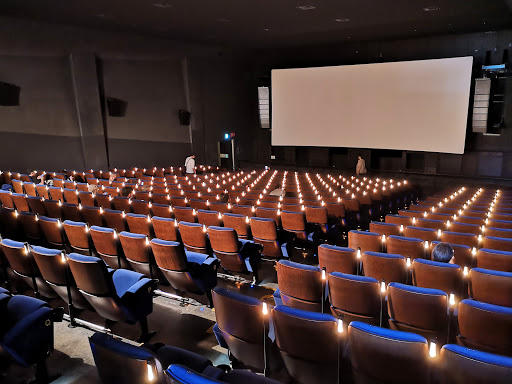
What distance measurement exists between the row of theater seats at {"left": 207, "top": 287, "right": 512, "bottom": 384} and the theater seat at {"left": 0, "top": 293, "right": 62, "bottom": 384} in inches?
48.1

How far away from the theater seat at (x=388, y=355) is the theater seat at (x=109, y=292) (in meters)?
1.89

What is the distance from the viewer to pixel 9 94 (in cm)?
1079

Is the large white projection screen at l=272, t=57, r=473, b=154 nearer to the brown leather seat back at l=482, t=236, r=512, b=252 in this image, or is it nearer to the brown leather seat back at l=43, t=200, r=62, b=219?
the brown leather seat back at l=482, t=236, r=512, b=252

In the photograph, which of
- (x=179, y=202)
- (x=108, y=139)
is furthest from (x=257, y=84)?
(x=179, y=202)

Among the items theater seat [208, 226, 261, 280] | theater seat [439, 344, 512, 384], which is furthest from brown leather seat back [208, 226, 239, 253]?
theater seat [439, 344, 512, 384]

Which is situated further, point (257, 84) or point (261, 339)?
point (257, 84)

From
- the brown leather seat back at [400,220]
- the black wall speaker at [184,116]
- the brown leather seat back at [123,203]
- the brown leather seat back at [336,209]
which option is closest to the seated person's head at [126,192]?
the brown leather seat back at [123,203]

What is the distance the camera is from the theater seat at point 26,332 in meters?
2.51

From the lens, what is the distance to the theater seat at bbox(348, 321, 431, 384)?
199cm

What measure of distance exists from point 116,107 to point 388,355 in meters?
13.2

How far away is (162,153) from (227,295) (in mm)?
13259

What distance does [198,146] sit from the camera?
1609 cm

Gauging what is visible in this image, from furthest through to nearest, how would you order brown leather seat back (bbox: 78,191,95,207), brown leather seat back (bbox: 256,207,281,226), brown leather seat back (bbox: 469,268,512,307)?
brown leather seat back (bbox: 78,191,95,207) < brown leather seat back (bbox: 256,207,281,226) < brown leather seat back (bbox: 469,268,512,307)

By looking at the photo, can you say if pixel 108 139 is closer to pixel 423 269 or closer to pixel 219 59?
pixel 219 59
